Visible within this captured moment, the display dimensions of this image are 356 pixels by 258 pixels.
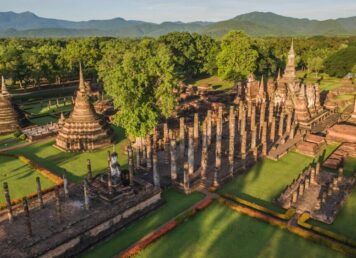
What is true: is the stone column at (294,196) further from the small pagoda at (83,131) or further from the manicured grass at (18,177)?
the small pagoda at (83,131)

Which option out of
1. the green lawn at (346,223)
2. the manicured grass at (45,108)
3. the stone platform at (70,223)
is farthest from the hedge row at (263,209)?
the manicured grass at (45,108)

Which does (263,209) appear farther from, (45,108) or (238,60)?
(238,60)

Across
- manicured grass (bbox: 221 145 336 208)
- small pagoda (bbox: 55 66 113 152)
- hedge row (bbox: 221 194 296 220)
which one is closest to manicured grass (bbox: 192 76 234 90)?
small pagoda (bbox: 55 66 113 152)

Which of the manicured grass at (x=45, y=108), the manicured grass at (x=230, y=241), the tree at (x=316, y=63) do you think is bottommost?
the manicured grass at (x=230, y=241)

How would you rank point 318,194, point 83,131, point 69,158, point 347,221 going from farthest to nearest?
point 83,131, point 69,158, point 318,194, point 347,221

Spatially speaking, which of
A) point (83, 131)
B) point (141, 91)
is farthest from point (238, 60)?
point (83, 131)

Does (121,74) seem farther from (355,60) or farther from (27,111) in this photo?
(355,60)
